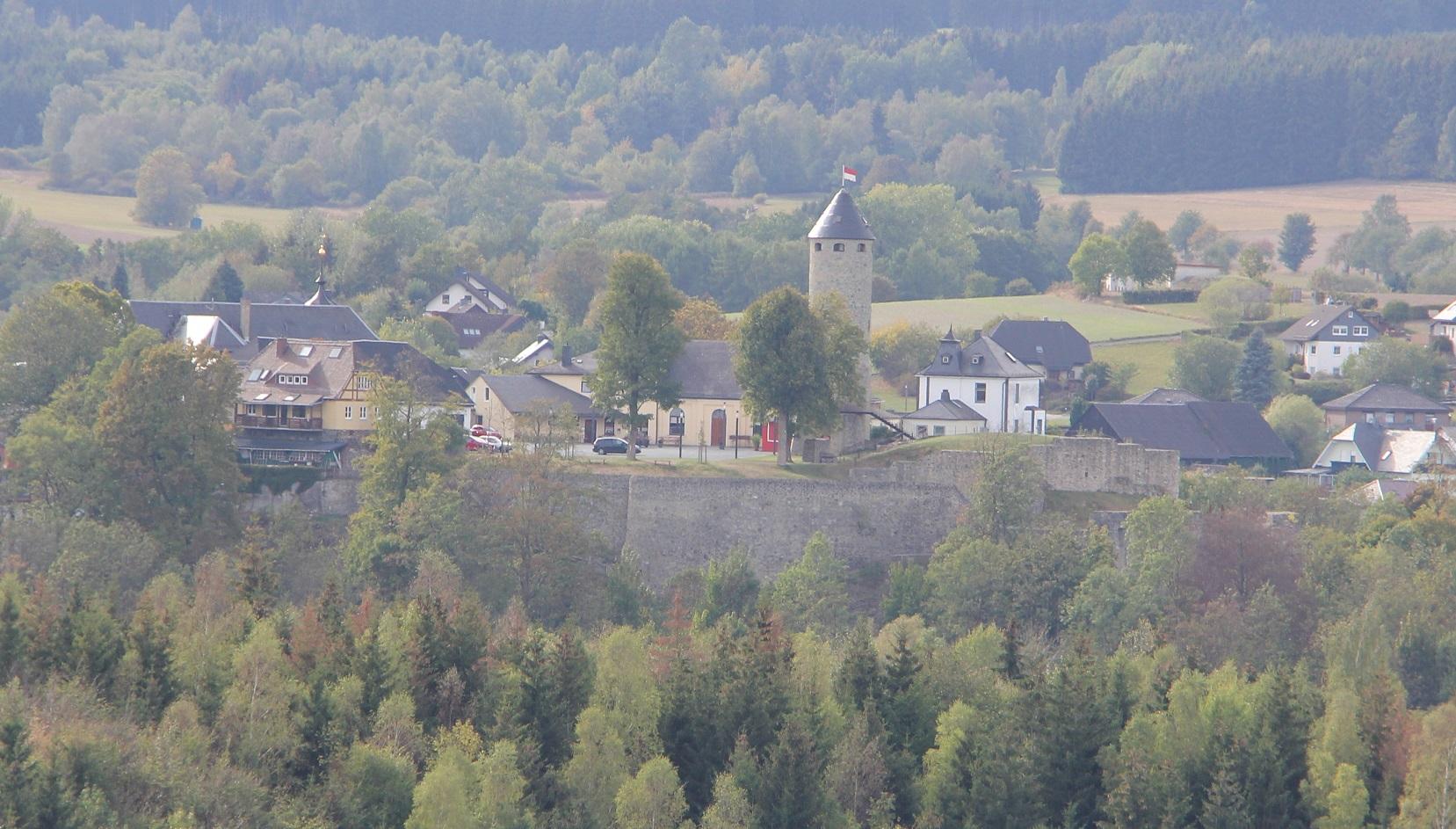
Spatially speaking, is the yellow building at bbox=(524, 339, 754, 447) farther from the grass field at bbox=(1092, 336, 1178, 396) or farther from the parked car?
the grass field at bbox=(1092, 336, 1178, 396)

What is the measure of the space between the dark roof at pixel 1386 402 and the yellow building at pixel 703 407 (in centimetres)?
2440

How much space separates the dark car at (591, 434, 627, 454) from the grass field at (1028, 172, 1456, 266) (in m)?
65.1

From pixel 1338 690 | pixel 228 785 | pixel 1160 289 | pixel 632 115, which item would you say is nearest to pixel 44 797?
pixel 228 785

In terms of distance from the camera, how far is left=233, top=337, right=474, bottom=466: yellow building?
54625mm

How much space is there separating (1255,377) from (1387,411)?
4515mm

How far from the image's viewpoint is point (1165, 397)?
71000 millimetres

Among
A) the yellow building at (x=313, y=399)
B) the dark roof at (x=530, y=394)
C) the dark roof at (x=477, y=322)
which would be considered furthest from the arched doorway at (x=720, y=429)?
the dark roof at (x=477, y=322)

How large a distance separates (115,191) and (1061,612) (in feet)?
281

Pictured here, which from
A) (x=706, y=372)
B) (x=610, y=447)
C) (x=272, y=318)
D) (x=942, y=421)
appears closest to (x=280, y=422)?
(x=610, y=447)

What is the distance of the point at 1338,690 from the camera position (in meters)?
42.9

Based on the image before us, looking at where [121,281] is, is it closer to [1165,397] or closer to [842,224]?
[1165,397]

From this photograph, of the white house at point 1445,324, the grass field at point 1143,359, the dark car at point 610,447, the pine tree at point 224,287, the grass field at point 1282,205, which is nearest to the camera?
the dark car at point 610,447

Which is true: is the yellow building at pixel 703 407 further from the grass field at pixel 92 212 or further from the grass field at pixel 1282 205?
the grass field at pixel 1282 205

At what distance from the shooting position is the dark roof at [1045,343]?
74312 millimetres
